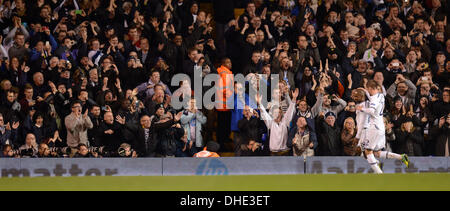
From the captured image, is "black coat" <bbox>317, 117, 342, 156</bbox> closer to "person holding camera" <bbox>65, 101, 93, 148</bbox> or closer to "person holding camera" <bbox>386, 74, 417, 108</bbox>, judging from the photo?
"person holding camera" <bbox>386, 74, 417, 108</bbox>

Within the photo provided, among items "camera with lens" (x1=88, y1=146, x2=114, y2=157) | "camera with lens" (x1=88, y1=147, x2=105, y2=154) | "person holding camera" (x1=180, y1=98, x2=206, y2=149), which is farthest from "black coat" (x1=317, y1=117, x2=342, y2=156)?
"camera with lens" (x1=88, y1=147, x2=105, y2=154)

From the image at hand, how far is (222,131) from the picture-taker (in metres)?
14.9

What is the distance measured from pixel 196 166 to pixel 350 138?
328 cm

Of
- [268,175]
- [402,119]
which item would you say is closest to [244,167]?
[268,175]

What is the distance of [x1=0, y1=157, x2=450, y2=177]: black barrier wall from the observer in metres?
13.4

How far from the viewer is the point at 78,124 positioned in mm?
14094

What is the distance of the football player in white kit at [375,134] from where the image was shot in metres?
12.7

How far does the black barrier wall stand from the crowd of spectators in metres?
0.43

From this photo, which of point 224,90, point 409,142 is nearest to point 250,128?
point 224,90

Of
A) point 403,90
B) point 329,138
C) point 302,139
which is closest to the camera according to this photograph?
point 302,139

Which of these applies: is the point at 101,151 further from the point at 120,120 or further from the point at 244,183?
the point at 244,183

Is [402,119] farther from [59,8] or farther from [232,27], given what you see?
[59,8]

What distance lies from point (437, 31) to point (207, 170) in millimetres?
6754

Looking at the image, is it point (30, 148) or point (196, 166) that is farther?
point (30, 148)
